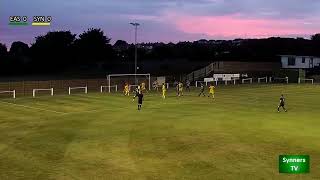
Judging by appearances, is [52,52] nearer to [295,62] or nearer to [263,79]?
[263,79]

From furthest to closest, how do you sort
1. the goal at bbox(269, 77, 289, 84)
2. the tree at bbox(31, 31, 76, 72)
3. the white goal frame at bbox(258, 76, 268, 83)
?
the tree at bbox(31, 31, 76, 72), the white goal frame at bbox(258, 76, 268, 83), the goal at bbox(269, 77, 289, 84)

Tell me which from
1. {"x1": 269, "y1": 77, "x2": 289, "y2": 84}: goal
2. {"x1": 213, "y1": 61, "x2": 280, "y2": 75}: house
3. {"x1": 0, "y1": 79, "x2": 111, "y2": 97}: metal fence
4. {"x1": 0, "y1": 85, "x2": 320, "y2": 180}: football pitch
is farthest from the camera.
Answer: {"x1": 213, "y1": 61, "x2": 280, "y2": 75}: house

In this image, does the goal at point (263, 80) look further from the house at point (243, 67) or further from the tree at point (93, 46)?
the tree at point (93, 46)

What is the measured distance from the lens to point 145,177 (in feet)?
59.8

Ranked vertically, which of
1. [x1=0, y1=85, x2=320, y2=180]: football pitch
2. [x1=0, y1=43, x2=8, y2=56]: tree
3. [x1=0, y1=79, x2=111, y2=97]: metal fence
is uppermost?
[x1=0, y1=43, x2=8, y2=56]: tree

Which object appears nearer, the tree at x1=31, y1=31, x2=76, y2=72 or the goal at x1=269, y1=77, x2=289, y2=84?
the goal at x1=269, y1=77, x2=289, y2=84

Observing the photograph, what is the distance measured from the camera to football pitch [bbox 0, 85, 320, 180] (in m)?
19.2

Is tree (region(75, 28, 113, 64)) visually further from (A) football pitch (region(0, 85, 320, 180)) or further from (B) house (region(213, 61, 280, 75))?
(A) football pitch (region(0, 85, 320, 180))

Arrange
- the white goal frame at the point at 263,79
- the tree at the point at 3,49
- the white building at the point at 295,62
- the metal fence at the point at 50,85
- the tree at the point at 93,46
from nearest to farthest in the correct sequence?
1. the metal fence at the point at 50,85
2. the white goal frame at the point at 263,79
3. the white building at the point at 295,62
4. the tree at the point at 93,46
5. the tree at the point at 3,49

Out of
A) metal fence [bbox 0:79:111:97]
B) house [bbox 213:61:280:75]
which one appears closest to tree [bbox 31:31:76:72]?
house [bbox 213:61:280:75]

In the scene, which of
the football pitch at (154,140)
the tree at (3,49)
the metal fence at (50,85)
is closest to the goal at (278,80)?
the metal fence at (50,85)

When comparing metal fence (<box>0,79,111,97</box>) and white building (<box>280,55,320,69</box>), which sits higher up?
white building (<box>280,55,320,69</box>)

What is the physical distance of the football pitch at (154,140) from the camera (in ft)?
63.2

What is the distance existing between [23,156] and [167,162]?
682 centimetres
